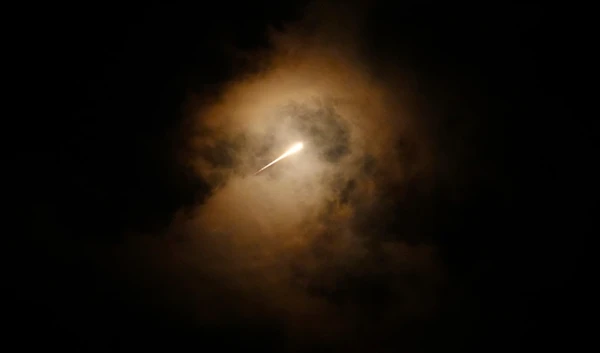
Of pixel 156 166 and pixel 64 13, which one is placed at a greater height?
pixel 64 13

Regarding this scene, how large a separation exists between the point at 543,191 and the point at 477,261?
25.6 inches

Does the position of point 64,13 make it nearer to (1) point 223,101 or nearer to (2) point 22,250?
(1) point 223,101

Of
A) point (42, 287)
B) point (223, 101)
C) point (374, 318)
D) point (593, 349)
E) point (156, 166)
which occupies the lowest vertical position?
point (593, 349)

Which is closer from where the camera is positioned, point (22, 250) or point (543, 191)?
point (22, 250)

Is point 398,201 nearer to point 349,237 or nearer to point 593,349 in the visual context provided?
point 349,237

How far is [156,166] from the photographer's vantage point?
2727mm

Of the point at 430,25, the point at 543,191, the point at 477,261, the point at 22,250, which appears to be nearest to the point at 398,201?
the point at 477,261

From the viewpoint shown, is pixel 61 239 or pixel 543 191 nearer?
pixel 61 239

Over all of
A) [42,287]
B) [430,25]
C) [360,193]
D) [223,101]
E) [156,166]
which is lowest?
[42,287]

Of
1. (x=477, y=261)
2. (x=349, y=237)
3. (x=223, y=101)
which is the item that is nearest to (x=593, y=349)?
(x=477, y=261)

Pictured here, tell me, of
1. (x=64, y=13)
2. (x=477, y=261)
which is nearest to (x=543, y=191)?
(x=477, y=261)

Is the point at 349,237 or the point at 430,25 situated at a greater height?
the point at 430,25

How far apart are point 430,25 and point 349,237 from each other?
1.51 meters

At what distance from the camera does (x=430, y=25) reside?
2789mm
